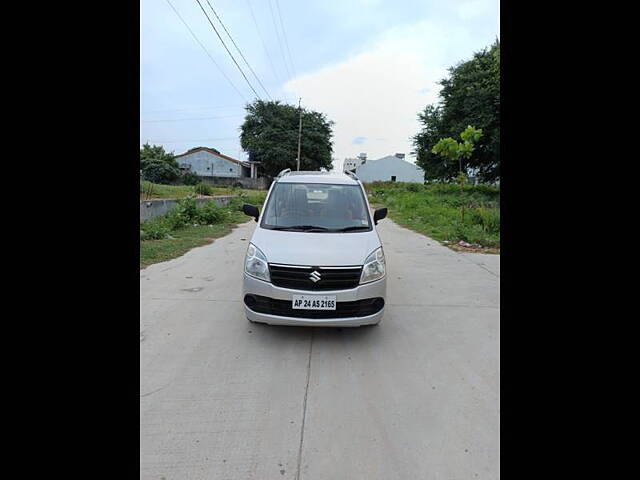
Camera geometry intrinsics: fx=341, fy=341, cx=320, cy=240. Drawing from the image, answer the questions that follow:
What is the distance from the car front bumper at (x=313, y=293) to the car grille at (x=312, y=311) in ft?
0.08

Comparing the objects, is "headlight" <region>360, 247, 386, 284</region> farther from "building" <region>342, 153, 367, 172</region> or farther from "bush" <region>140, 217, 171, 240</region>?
"building" <region>342, 153, 367, 172</region>

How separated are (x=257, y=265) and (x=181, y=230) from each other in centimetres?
744

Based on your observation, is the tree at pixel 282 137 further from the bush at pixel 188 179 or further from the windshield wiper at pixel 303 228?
the windshield wiper at pixel 303 228

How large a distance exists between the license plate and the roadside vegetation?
13.1ft

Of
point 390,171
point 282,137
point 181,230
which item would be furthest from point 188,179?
point 390,171

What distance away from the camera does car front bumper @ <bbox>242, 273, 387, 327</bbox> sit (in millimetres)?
2959

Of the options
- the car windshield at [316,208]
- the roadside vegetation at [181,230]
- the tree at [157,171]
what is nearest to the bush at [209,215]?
the roadside vegetation at [181,230]

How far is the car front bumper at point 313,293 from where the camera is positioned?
296 centimetres

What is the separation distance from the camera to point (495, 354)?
3113mm

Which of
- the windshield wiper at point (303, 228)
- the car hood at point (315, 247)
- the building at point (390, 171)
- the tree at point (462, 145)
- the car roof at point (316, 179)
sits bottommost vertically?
the car hood at point (315, 247)

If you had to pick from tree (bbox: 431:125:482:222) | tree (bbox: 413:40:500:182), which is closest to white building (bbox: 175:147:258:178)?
tree (bbox: 413:40:500:182)
